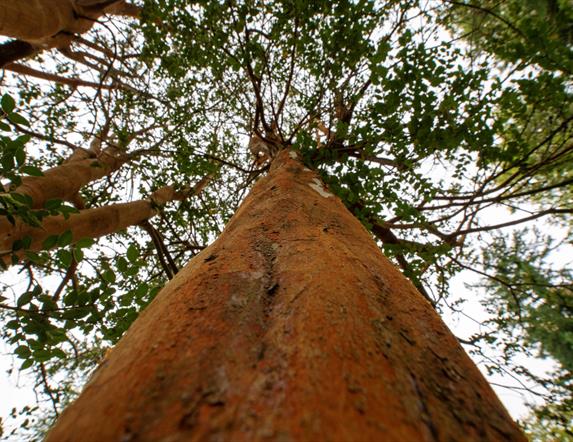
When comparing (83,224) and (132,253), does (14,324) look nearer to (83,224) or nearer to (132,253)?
(132,253)

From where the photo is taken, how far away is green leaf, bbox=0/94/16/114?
4.16 feet

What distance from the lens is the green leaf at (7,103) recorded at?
127cm

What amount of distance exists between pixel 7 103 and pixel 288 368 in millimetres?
1655

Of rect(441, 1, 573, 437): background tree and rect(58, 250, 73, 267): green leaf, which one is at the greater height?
rect(441, 1, 573, 437): background tree

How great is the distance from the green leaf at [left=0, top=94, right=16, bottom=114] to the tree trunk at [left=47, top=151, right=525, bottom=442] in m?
1.18

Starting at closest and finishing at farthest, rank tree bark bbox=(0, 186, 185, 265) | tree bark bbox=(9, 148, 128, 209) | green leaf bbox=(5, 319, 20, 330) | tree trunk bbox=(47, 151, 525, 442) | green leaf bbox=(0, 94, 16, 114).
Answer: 1. tree trunk bbox=(47, 151, 525, 442)
2. green leaf bbox=(0, 94, 16, 114)
3. green leaf bbox=(5, 319, 20, 330)
4. tree bark bbox=(0, 186, 185, 265)
5. tree bark bbox=(9, 148, 128, 209)

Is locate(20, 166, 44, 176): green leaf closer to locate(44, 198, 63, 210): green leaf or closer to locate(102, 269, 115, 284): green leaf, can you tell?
locate(44, 198, 63, 210): green leaf

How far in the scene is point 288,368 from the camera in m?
0.52

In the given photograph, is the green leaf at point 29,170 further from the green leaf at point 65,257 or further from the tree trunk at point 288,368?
the tree trunk at point 288,368

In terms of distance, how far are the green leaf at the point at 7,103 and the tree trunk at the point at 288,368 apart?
118 cm

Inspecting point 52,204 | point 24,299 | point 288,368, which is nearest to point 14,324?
point 24,299

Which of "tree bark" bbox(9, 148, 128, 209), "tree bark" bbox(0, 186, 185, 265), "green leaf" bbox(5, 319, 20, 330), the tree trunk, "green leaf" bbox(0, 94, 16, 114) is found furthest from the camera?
"tree bark" bbox(9, 148, 128, 209)

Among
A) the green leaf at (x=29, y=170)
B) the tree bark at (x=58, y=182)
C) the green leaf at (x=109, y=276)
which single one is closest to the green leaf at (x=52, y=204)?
the green leaf at (x=29, y=170)

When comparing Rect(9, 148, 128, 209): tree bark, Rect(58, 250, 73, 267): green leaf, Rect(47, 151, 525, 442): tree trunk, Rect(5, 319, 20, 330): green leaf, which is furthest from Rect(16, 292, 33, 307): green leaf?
Rect(9, 148, 128, 209): tree bark
